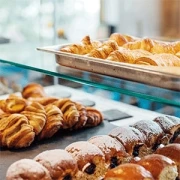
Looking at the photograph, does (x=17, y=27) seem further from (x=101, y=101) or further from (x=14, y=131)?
(x=14, y=131)

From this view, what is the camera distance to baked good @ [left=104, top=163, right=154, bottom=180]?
764mm

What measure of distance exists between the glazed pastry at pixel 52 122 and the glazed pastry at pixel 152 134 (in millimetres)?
231


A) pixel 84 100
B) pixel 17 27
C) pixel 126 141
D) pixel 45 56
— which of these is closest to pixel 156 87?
pixel 126 141

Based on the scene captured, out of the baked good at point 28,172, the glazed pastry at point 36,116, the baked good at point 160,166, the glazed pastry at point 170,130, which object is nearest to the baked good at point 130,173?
the baked good at point 160,166

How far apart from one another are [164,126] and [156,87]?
10.9 inches

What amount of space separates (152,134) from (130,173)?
8.8 inches

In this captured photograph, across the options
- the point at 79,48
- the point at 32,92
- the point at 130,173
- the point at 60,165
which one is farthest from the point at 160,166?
the point at 32,92

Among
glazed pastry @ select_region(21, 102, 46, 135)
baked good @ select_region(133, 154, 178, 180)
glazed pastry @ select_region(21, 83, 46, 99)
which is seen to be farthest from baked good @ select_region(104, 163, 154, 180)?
glazed pastry @ select_region(21, 83, 46, 99)

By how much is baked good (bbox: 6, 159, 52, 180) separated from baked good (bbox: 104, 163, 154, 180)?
123 millimetres

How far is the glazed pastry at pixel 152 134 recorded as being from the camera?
0.96 m

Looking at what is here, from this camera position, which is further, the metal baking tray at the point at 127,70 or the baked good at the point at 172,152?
the baked good at the point at 172,152

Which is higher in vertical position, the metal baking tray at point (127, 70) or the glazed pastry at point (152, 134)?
the metal baking tray at point (127, 70)

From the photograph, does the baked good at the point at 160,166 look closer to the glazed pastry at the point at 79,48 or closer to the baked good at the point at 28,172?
the baked good at the point at 28,172

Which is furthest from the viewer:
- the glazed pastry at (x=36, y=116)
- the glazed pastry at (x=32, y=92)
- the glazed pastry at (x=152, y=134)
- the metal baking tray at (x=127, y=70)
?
the glazed pastry at (x=32, y=92)
